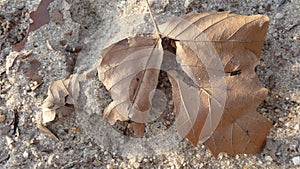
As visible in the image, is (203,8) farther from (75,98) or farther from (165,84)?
(75,98)

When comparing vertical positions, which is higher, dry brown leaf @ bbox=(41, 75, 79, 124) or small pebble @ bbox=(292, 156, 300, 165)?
dry brown leaf @ bbox=(41, 75, 79, 124)

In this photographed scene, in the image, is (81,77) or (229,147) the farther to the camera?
(81,77)

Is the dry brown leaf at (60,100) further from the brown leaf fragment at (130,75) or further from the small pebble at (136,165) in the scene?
the small pebble at (136,165)

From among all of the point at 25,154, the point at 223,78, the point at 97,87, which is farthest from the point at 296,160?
the point at 25,154

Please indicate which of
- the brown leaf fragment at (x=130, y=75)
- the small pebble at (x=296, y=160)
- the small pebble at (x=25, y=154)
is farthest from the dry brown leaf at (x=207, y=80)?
the small pebble at (x=25, y=154)

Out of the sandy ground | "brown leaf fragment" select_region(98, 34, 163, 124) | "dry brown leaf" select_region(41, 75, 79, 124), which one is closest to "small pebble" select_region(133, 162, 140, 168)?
the sandy ground

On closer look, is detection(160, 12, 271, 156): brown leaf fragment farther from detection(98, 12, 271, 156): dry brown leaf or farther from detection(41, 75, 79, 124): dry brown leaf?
detection(41, 75, 79, 124): dry brown leaf

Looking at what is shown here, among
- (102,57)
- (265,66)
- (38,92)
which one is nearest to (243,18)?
(265,66)

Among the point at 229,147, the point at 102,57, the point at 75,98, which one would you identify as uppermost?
the point at 102,57
